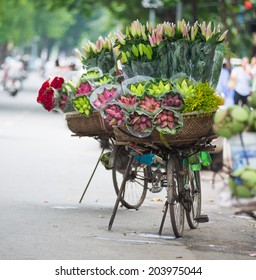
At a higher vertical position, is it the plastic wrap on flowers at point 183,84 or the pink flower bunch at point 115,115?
the plastic wrap on flowers at point 183,84

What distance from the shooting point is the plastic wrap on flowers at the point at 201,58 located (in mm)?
11102

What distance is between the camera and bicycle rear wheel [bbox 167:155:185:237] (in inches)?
421

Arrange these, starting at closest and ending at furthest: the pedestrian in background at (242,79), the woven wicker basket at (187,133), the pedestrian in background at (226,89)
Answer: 1. the woven wicker basket at (187,133)
2. the pedestrian in background at (226,89)
3. the pedestrian in background at (242,79)

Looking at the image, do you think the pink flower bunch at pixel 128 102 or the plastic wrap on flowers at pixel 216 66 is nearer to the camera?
the pink flower bunch at pixel 128 102

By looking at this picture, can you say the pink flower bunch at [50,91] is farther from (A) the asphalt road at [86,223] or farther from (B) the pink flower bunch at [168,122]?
(B) the pink flower bunch at [168,122]

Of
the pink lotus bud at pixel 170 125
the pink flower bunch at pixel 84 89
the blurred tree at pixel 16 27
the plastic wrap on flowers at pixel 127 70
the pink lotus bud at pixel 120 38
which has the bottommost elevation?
the blurred tree at pixel 16 27

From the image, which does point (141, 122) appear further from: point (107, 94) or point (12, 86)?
point (12, 86)

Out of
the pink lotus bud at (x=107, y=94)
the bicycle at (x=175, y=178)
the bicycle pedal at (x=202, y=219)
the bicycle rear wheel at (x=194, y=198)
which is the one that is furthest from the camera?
the bicycle rear wheel at (x=194, y=198)

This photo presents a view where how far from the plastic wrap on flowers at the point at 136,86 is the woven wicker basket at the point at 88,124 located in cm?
142

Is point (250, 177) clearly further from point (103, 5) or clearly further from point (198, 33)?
point (103, 5)

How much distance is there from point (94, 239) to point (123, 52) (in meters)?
1.92

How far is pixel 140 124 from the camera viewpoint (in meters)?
10.5

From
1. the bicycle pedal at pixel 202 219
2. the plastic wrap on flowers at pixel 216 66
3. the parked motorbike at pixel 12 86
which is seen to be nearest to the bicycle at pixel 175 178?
the bicycle pedal at pixel 202 219

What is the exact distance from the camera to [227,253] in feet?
32.7
